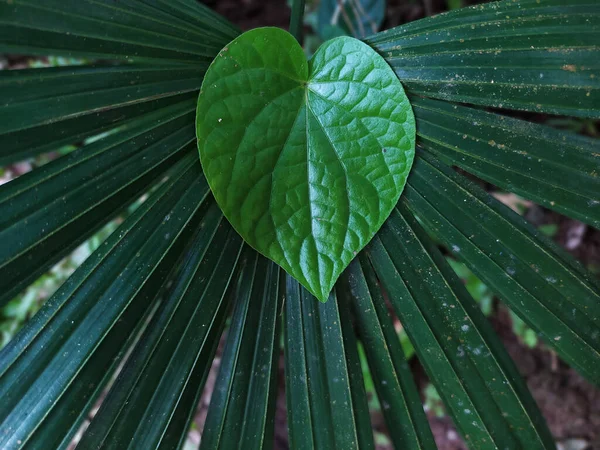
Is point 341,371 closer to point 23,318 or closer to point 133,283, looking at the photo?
point 133,283

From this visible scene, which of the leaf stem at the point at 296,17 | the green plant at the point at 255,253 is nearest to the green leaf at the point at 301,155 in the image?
the green plant at the point at 255,253

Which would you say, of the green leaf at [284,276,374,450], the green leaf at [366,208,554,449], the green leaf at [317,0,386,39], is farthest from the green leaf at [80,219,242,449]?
the green leaf at [317,0,386,39]

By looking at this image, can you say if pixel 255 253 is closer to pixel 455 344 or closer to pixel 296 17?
pixel 455 344

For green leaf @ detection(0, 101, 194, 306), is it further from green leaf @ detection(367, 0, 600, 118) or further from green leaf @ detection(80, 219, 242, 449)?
green leaf @ detection(367, 0, 600, 118)

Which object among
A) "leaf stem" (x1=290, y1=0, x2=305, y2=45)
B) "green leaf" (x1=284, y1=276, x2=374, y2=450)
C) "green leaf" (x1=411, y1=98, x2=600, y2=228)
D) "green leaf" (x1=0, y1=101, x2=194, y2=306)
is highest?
"leaf stem" (x1=290, y1=0, x2=305, y2=45)

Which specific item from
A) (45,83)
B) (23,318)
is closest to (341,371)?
(45,83)

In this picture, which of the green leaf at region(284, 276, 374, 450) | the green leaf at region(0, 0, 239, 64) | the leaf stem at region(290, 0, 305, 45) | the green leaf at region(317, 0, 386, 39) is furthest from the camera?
the green leaf at region(317, 0, 386, 39)

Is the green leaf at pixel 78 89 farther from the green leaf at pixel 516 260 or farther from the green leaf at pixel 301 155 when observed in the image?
the green leaf at pixel 516 260
